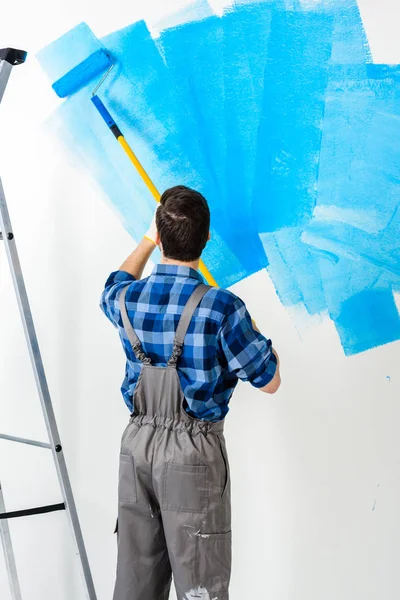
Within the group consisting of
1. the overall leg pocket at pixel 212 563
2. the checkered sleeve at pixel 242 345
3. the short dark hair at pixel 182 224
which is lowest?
the overall leg pocket at pixel 212 563

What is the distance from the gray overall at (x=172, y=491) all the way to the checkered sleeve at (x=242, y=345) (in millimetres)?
76

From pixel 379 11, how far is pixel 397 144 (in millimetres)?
320

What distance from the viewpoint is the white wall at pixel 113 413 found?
5.90ft

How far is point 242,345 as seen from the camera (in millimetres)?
1427

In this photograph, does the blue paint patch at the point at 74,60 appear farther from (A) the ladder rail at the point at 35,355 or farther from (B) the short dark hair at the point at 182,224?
(B) the short dark hair at the point at 182,224

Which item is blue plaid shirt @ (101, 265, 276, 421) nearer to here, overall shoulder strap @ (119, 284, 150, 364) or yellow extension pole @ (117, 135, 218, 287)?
overall shoulder strap @ (119, 284, 150, 364)

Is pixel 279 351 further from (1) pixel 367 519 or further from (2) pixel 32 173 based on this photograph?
(2) pixel 32 173

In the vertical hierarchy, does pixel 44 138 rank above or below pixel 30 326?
above

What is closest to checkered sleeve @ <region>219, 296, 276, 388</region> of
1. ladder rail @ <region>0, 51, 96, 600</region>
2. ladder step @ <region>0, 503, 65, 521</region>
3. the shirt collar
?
the shirt collar

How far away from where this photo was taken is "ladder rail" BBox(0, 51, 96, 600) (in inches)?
Answer: 70.4

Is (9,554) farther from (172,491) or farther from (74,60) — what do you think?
(74,60)

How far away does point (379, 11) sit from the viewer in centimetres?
170

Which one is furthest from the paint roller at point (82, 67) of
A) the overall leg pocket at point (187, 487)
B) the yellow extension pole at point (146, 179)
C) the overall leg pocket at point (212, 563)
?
the overall leg pocket at point (212, 563)

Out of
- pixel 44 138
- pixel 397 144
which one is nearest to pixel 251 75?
pixel 397 144
